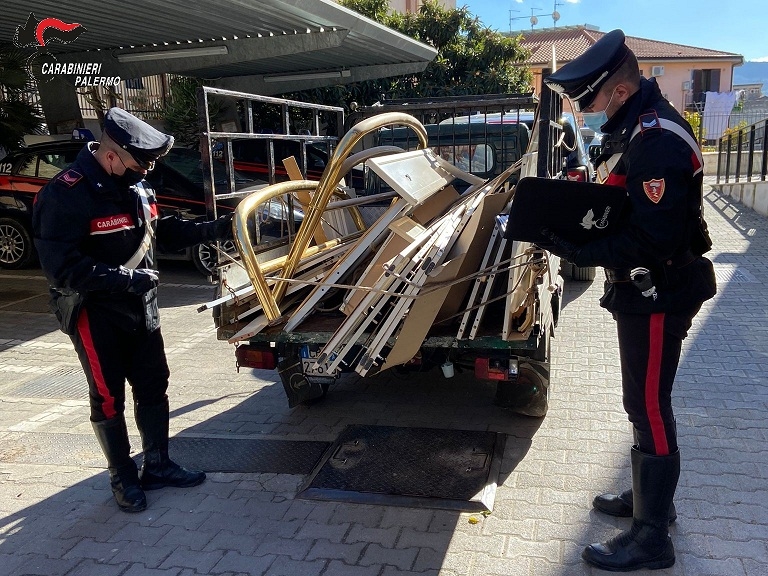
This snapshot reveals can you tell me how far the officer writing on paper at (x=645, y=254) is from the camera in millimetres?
2514

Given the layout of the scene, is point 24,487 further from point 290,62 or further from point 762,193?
point 762,193

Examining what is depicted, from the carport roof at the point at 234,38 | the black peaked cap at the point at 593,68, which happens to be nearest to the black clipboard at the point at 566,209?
the black peaked cap at the point at 593,68

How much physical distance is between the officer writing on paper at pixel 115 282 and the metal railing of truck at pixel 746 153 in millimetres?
13154

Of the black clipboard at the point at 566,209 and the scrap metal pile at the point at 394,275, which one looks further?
the scrap metal pile at the point at 394,275

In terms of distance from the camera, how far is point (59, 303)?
3.41 metres

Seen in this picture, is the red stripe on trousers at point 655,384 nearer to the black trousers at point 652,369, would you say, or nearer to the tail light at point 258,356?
the black trousers at point 652,369

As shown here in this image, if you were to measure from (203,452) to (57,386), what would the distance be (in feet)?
6.82

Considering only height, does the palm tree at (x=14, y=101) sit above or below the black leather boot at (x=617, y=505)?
above

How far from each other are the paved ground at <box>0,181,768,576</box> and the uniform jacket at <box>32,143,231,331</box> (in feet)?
3.62

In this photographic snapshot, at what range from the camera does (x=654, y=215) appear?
249cm

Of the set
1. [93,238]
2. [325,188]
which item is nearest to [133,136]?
[93,238]

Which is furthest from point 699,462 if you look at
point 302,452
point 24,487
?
point 24,487

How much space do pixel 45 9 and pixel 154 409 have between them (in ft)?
21.8

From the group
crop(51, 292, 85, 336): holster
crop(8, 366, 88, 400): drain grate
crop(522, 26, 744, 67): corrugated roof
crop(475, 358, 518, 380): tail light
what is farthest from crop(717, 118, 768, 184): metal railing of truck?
crop(522, 26, 744, 67): corrugated roof
